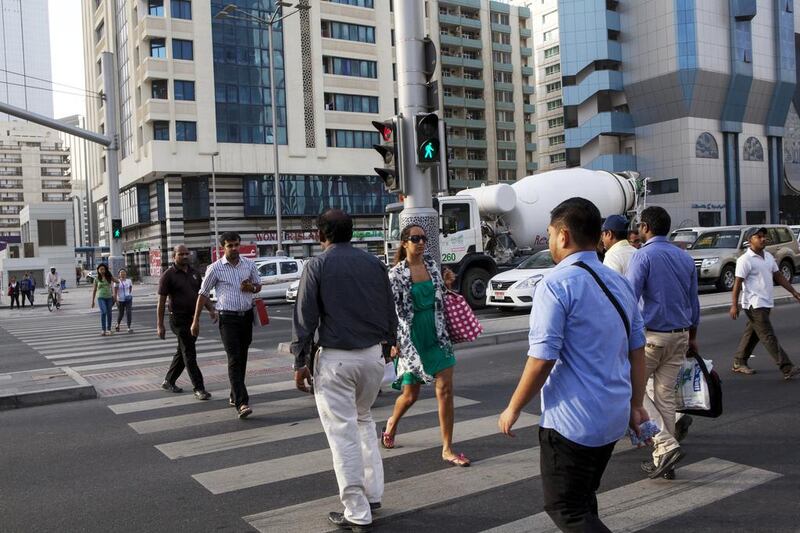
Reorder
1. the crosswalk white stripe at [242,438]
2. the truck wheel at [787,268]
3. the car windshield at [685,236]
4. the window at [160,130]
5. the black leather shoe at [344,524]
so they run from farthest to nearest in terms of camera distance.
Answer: the window at [160,130] → the car windshield at [685,236] → the truck wheel at [787,268] → the crosswalk white stripe at [242,438] → the black leather shoe at [344,524]

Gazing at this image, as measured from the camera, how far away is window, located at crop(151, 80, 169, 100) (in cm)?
5216

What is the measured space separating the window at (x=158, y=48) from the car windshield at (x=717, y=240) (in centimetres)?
4257

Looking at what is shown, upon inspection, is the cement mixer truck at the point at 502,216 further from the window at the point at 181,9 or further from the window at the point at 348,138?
the window at the point at 181,9

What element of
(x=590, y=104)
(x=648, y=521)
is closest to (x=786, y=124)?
(x=590, y=104)

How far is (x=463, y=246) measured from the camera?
17547mm

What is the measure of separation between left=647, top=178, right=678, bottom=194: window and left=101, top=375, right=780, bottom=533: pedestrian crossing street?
187 feet

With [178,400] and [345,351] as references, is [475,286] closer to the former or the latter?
[178,400]

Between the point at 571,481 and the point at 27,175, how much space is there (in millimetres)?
140194

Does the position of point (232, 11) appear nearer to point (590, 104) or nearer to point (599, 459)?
point (590, 104)

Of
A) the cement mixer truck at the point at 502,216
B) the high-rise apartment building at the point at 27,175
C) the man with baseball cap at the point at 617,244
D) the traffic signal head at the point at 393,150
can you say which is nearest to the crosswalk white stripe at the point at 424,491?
the man with baseball cap at the point at 617,244

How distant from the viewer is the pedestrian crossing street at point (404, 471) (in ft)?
14.0

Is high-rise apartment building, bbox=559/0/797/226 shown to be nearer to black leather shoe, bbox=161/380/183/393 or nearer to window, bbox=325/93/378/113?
window, bbox=325/93/378/113

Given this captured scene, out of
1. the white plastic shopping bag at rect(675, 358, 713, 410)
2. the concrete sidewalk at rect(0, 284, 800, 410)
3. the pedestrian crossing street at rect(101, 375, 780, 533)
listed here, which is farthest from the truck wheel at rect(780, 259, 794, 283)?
the white plastic shopping bag at rect(675, 358, 713, 410)

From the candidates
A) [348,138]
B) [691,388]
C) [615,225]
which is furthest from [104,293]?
[348,138]
